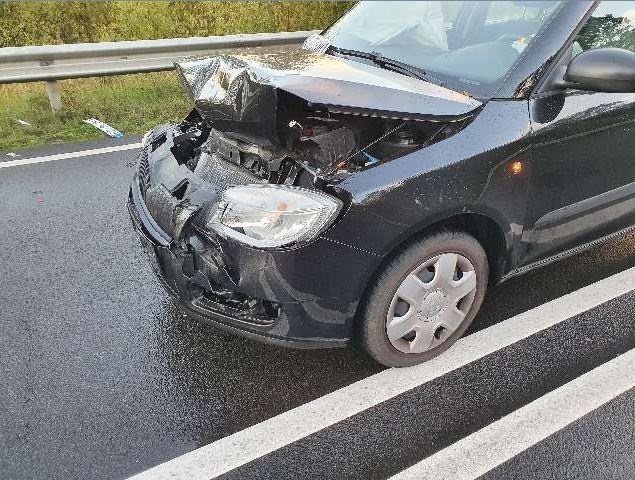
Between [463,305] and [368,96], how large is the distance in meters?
1.06

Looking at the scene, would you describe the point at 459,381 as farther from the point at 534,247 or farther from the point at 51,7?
the point at 51,7

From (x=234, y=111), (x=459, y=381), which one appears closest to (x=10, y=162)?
(x=234, y=111)

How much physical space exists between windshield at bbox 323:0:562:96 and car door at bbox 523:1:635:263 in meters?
0.25

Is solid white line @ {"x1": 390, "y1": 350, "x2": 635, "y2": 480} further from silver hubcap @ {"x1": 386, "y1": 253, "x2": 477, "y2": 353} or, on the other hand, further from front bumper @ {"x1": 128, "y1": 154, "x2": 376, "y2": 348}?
front bumper @ {"x1": 128, "y1": 154, "x2": 376, "y2": 348}

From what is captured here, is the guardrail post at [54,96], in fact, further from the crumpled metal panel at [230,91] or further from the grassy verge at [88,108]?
the crumpled metal panel at [230,91]

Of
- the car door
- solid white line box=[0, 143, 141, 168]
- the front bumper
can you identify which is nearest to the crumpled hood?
A: the car door

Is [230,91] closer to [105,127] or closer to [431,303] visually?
[431,303]

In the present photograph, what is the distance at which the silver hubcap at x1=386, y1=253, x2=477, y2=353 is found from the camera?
246 centimetres

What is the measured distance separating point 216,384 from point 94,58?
14.3ft

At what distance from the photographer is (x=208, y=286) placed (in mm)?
2355

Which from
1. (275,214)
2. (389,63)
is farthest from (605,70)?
(275,214)

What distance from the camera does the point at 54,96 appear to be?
5.78 metres

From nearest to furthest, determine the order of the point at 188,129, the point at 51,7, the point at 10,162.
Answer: the point at 188,129, the point at 10,162, the point at 51,7

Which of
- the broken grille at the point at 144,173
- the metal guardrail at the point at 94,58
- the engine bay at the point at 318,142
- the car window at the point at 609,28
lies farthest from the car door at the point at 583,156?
the metal guardrail at the point at 94,58
